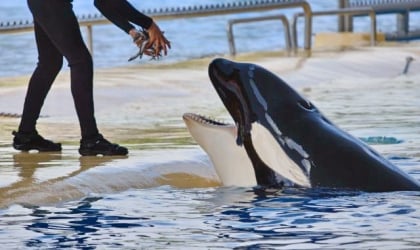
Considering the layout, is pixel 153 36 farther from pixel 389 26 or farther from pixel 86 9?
pixel 86 9

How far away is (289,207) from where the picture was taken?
6.13 metres

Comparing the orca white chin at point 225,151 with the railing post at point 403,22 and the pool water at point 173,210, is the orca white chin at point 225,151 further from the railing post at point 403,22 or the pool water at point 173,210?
the railing post at point 403,22

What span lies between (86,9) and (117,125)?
36297 mm

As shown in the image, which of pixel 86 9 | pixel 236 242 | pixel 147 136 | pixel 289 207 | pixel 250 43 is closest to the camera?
pixel 236 242

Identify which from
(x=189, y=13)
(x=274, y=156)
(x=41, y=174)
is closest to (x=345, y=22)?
(x=189, y=13)

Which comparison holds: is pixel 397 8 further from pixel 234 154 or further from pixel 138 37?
pixel 234 154

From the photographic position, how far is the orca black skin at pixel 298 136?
20.3 ft

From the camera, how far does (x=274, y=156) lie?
627 centimetres

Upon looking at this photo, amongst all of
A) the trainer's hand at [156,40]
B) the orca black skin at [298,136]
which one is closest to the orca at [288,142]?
the orca black skin at [298,136]

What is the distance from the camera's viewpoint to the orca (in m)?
6.19

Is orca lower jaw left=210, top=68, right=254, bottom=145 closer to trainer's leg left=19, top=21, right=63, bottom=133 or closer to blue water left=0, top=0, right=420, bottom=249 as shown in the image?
blue water left=0, top=0, right=420, bottom=249

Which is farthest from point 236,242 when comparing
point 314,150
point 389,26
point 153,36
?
point 389,26

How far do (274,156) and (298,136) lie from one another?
0.47ft

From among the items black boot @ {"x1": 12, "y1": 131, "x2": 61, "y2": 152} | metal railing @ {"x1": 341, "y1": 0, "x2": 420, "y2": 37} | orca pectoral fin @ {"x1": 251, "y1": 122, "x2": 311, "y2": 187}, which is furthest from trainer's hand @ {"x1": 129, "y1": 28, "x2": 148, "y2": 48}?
metal railing @ {"x1": 341, "y1": 0, "x2": 420, "y2": 37}
